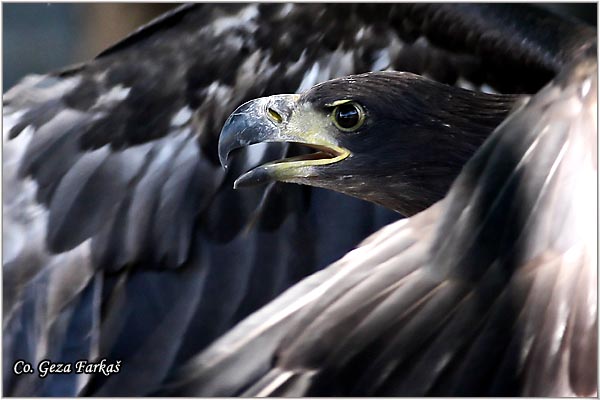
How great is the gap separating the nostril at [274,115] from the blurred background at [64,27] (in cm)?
43

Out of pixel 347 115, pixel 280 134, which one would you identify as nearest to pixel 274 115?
pixel 280 134

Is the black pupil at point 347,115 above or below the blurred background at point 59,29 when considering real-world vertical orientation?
below

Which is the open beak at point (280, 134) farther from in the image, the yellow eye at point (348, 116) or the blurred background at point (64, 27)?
the blurred background at point (64, 27)

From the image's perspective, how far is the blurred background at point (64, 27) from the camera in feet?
7.73

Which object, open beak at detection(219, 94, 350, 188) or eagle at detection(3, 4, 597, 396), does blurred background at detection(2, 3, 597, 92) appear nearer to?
eagle at detection(3, 4, 597, 396)

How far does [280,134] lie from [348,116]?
0.16 metres

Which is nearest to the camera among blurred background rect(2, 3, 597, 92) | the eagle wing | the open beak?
the eagle wing

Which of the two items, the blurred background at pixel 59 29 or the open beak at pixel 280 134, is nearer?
the open beak at pixel 280 134

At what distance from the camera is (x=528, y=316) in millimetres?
1891

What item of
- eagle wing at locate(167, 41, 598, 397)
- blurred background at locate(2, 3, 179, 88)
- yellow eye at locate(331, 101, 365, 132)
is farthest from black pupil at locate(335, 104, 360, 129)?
blurred background at locate(2, 3, 179, 88)

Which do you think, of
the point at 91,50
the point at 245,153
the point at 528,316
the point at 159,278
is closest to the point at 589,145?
the point at 528,316

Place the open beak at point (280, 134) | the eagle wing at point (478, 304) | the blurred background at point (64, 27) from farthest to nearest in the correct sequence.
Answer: the blurred background at point (64, 27)
the open beak at point (280, 134)
the eagle wing at point (478, 304)

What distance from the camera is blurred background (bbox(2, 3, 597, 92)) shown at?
2355 millimetres

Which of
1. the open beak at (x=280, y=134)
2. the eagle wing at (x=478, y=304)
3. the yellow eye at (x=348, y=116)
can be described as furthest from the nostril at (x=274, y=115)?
the eagle wing at (x=478, y=304)
